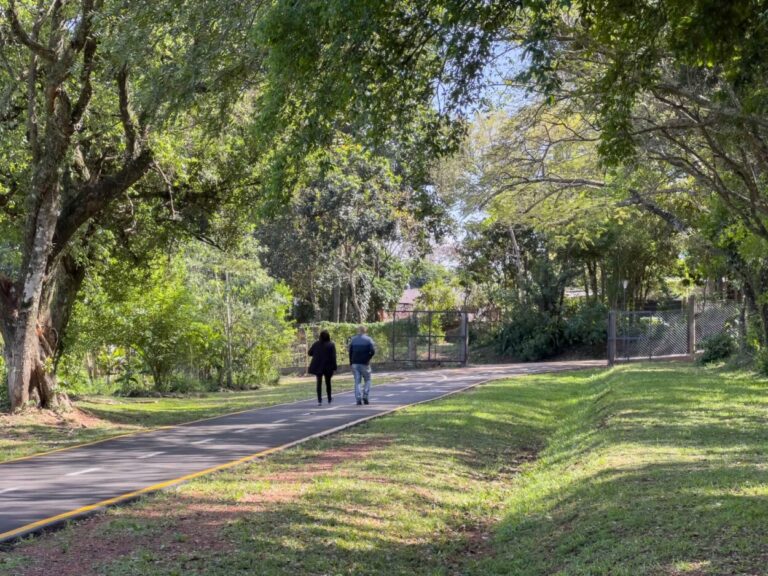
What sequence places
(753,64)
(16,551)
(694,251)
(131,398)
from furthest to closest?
(694,251), (131,398), (753,64), (16,551)

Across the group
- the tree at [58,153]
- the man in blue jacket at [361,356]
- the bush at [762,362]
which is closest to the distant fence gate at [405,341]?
the bush at [762,362]

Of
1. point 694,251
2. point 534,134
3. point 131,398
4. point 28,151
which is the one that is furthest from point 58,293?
point 694,251

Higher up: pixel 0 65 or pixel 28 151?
pixel 0 65

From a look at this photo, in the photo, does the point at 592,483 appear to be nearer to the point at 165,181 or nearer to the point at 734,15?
the point at 734,15

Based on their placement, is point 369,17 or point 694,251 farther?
point 694,251

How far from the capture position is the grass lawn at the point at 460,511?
729cm

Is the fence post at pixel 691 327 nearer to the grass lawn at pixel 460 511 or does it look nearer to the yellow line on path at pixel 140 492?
the grass lawn at pixel 460 511

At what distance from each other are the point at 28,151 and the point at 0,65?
176cm

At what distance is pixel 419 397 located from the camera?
2297cm

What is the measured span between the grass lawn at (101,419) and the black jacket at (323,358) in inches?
87.6

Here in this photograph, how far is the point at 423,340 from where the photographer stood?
129ft

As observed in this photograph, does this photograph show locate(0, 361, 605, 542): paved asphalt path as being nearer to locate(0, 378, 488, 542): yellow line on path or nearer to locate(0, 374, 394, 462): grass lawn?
locate(0, 378, 488, 542): yellow line on path

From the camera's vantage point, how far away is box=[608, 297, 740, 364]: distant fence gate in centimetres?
3547

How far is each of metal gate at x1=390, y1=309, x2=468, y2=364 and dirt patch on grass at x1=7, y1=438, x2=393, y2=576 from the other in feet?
94.7
